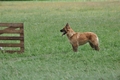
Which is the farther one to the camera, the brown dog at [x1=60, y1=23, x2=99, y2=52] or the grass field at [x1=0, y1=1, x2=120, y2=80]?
the brown dog at [x1=60, y1=23, x2=99, y2=52]

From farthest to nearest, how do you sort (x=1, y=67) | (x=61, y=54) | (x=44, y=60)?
(x=61, y=54)
(x=44, y=60)
(x=1, y=67)

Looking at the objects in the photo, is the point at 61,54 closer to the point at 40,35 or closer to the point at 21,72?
the point at 21,72

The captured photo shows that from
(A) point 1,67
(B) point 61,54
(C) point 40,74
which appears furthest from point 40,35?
(C) point 40,74

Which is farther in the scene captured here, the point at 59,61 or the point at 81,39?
the point at 81,39

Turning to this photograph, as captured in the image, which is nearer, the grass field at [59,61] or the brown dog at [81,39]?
the grass field at [59,61]

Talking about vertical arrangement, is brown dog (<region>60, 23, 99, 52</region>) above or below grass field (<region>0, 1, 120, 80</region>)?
above

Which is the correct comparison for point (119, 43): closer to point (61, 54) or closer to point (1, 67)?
point (61, 54)

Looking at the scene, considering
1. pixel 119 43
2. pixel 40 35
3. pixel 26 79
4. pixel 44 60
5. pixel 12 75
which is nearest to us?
pixel 26 79

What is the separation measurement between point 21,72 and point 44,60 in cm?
219

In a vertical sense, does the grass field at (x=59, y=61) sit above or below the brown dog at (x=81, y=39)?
below

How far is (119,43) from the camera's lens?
50.1 ft

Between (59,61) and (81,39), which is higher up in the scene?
(81,39)

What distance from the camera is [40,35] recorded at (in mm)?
18391

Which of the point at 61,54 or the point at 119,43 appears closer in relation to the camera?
the point at 61,54
